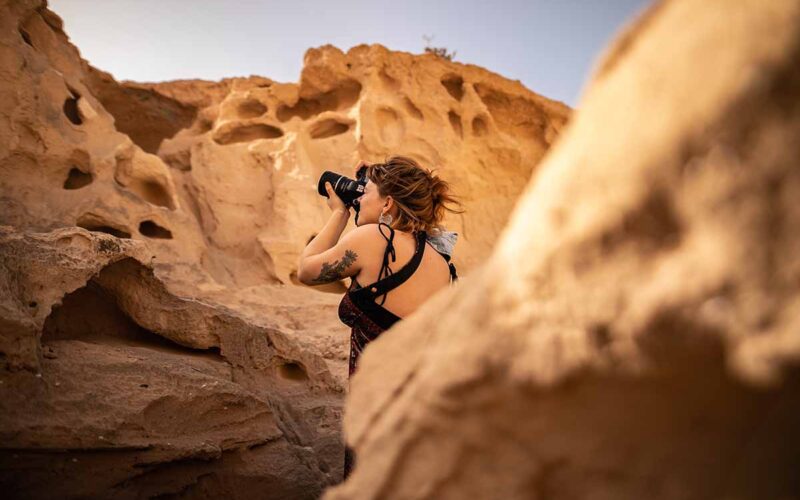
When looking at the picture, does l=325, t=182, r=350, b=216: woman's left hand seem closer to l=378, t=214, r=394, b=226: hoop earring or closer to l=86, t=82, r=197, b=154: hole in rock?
l=378, t=214, r=394, b=226: hoop earring

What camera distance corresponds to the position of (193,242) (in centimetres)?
551

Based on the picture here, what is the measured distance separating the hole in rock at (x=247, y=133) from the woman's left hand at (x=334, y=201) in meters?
5.62

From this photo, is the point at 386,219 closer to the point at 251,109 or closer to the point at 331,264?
the point at 331,264

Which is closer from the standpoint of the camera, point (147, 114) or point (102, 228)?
point (102, 228)

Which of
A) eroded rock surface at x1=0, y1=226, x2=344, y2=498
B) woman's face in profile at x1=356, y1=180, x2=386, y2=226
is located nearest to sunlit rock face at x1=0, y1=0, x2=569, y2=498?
eroded rock surface at x1=0, y1=226, x2=344, y2=498

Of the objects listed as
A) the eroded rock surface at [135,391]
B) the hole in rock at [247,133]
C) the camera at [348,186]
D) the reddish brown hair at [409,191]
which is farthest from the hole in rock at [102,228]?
the reddish brown hair at [409,191]

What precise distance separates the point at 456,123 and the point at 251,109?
3.24 metres

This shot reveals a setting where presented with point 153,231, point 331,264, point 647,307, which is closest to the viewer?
point 647,307

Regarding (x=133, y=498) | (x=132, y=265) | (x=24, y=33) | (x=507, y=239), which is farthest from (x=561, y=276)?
(x=24, y=33)

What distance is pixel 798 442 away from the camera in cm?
53

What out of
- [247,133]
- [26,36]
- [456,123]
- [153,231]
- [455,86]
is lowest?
[153,231]

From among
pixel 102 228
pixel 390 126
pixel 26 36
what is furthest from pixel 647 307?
pixel 390 126

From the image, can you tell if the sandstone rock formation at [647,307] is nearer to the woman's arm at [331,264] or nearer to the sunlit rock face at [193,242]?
the woman's arm at [331,264]

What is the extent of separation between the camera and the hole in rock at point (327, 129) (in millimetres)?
7297
